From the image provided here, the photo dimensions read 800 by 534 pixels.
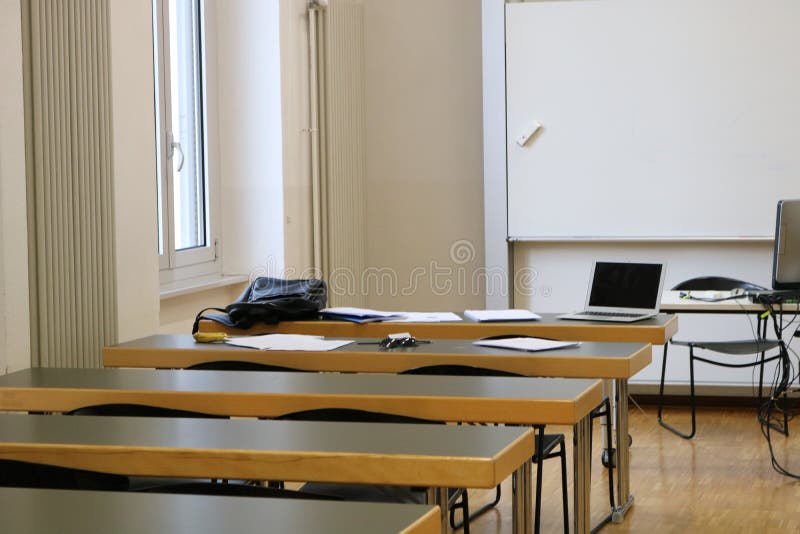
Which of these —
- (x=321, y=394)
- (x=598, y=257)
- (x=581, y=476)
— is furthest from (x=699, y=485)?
(x=321, y=394)

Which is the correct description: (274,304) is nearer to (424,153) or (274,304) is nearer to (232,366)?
(232,366)

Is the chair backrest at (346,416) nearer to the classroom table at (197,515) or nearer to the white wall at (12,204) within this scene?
the classroom table at (197,515)

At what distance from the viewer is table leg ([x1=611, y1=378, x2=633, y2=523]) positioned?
14.4ft

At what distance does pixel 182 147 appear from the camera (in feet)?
19.4

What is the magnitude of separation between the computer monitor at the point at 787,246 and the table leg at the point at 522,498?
2.54 m

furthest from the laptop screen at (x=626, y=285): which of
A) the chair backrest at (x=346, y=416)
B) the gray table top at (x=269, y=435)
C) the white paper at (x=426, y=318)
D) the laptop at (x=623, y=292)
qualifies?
the gray table top at (x=269, y=435)

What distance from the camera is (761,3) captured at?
6.45 metres

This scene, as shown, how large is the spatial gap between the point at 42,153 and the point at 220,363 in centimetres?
97

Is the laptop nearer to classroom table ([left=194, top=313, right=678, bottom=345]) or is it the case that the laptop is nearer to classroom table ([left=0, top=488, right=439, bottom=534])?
classroom table ([left=194, top=313, right=678, bottom=345])

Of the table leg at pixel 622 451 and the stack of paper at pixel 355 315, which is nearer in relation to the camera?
the table leg at pixel 622 451

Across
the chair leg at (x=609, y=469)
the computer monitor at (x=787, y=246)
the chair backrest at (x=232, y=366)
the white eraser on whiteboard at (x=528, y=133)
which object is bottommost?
the chair leg at (x=609, y=469)

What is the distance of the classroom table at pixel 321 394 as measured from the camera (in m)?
2.94

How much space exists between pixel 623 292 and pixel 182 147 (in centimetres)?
246

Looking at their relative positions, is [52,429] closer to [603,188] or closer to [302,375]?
[302,375]
